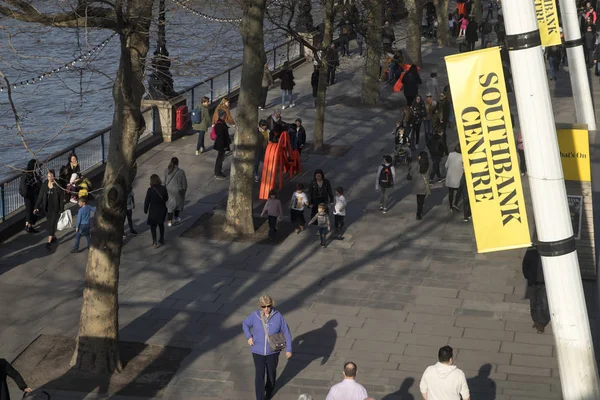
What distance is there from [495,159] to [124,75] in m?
5.23

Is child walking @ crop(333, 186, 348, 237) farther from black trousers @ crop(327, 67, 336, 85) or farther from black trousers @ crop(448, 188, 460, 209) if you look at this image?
black trousers @ crop(327, 67, 336, 85)

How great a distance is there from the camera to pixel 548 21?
2131 centimetres

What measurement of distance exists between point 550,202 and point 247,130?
11.0 m

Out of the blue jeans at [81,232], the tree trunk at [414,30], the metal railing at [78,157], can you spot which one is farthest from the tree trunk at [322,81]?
the tree trunk at [414,30]

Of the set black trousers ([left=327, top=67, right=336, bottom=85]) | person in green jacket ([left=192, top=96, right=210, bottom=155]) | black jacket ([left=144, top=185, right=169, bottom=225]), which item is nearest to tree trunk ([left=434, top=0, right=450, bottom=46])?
black trousers ([left=327, top=67, right=336, bottom=85])

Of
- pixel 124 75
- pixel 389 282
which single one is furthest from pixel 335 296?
pixel 124 75

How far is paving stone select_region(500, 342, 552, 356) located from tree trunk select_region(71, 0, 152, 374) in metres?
5.19

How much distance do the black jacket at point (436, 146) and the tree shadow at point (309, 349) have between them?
321 inches

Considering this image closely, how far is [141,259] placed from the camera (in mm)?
17969

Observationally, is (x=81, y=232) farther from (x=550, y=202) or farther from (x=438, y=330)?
(x=550, y=202)

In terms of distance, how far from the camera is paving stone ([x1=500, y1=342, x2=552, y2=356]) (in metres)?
14.1

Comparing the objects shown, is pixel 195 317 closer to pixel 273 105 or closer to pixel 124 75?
pixel 124 75

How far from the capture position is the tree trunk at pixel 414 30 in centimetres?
3522

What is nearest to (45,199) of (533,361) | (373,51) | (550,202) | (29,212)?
(29,212)
